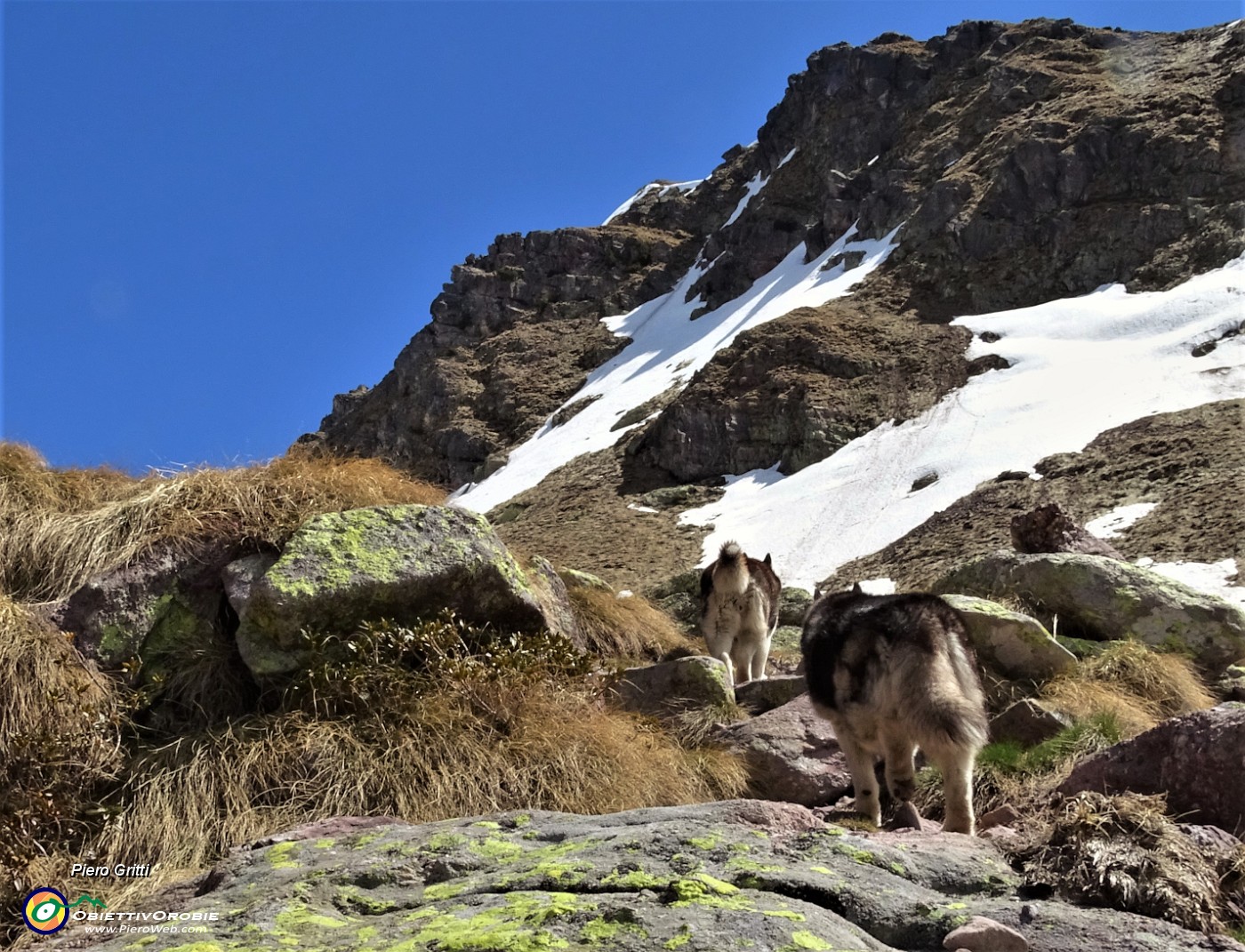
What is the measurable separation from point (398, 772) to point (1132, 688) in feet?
19.7

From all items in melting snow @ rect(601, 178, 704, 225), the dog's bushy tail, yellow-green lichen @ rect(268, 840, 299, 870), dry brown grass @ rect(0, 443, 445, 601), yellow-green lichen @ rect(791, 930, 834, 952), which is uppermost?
melting snow @ rect(601, 178, 704, 225)

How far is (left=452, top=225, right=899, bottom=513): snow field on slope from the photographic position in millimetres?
52969

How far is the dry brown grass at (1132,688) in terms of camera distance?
23.2 ft

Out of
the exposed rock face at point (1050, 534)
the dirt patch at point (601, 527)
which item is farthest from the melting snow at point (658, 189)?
the exposed rock face at point (1050, 534)

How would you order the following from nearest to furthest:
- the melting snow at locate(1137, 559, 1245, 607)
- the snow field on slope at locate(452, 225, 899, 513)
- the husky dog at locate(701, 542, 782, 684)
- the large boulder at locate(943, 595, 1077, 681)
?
the large boulder at locate(943, 595, 1077, 681)
the husky dog at locate(701, 542, 782, 684)
the melting snow at locate(1137, 559, 1245, 607)
the snow field on slope at locate(452, 225, 899, 513)

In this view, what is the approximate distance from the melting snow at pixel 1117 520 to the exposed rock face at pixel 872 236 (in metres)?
15.7

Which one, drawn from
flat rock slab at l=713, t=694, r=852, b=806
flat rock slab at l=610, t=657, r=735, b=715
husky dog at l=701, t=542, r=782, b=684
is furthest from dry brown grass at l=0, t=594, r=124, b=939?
husky dog at l=701, t=542, r=782, b=684

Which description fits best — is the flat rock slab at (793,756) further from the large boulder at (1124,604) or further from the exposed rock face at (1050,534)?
the exposed rock face at (1050,534)

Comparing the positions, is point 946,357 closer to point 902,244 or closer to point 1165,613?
point 902,244

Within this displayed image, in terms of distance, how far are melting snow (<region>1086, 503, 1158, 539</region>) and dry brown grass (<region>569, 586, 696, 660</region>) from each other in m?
17.4

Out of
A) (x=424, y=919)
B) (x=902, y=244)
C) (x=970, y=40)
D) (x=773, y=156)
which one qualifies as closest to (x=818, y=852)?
(x=424, y=919)

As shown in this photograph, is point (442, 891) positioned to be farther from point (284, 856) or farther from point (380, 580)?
point (380, 580)

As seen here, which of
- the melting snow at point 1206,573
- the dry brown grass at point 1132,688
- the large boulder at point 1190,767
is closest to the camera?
the large boulder at point 1190,767

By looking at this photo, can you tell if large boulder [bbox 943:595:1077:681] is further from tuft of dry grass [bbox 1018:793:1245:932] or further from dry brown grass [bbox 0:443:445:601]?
dry brown grass [bbox 0:443:445:601]
